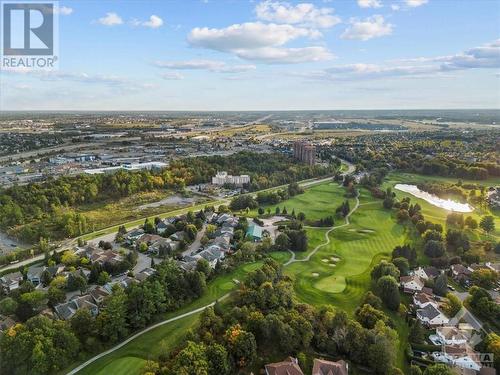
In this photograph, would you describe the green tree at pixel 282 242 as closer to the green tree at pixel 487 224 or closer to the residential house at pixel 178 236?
the residential house at pixel 178 236

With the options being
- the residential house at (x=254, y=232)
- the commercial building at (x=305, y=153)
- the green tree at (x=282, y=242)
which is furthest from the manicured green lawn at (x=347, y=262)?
the commercial building at (x=305, y=153)

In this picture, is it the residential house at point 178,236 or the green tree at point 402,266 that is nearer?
the green tree at point 402,266

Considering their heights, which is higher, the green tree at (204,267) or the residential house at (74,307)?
the green tree at (204,267)

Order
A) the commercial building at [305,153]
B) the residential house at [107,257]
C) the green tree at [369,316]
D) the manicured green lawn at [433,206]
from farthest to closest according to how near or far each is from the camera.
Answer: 1. the commercial building at [305,153]
2. the manicured green lawn at [433,206]
3. the residential house at [107,257]
4. the green tree at [369,316]

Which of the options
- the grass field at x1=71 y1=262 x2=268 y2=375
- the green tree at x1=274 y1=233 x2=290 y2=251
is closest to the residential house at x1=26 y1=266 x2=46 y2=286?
the grass field at x1=71 y1=262 x2=268 y2=375

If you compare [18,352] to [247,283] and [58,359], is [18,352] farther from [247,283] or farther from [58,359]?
[247,283]

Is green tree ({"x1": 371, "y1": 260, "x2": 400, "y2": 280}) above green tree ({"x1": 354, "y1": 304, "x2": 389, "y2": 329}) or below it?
above

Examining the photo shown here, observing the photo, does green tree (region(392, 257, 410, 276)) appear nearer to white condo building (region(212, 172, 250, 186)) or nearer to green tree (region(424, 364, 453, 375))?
green tree (region(424, 364, 453, 375))
